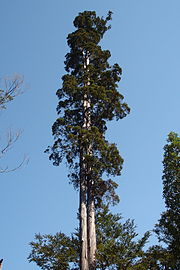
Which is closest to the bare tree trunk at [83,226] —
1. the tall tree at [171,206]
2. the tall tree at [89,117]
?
the tall tree at [89,117]

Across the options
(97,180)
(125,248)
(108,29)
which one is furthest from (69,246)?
(108,29)

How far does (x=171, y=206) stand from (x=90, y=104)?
5.90 metres

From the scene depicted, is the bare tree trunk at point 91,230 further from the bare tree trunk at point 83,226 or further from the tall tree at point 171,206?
the tall tree at point 171,206

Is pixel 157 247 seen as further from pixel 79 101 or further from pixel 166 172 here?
pixel 79 101

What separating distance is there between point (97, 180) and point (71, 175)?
144cm

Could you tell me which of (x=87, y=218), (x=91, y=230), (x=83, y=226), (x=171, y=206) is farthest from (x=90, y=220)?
(x=171, y=206)

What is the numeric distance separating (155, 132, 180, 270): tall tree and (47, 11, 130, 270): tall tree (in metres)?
3.05

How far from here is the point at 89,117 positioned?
16562mm

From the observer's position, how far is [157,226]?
1725cm

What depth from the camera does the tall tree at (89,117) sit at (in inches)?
554

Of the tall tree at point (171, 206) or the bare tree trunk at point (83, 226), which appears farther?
the tall tree at point (171, 206)

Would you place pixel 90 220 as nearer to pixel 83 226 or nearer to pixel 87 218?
pixel 87 218

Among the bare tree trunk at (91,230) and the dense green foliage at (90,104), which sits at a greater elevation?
the dense green foliage at (90,104)

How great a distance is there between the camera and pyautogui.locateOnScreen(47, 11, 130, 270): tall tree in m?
14.1
